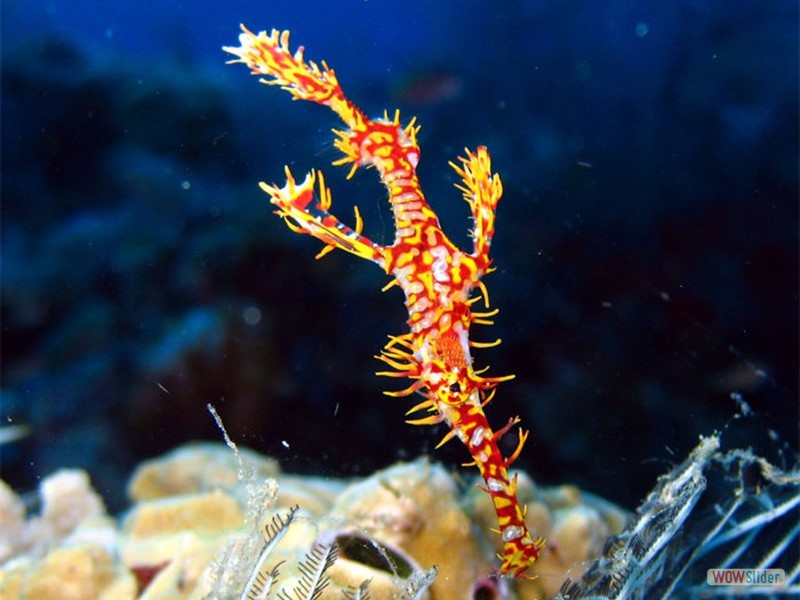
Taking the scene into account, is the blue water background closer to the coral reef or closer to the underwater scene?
the underwater scene

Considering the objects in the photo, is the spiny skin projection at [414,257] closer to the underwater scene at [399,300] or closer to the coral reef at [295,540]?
the underwater scene at [399,300]

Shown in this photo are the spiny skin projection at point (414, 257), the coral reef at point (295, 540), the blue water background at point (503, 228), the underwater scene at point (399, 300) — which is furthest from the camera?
the blue water background at point (503, 228)

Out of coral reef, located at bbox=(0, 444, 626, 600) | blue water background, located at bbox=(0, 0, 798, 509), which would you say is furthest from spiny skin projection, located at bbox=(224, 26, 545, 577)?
blue water background, located at bbox=(0, 0, 798, 509)

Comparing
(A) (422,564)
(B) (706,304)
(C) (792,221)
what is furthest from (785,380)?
(A) (422,564)

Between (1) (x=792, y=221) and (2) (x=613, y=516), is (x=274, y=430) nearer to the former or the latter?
(2) (x=613, y=516)

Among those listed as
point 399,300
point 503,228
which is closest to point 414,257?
point 399,300

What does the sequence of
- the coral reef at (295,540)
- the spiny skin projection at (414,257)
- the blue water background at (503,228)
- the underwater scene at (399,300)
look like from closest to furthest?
the coral reef at (295,540) < the spiny skin projection at (414,257) < the underwater scene at (399,300) < the blue water background at (503,228)

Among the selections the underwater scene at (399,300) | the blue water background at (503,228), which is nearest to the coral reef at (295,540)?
the underwater scene at (399,300)
